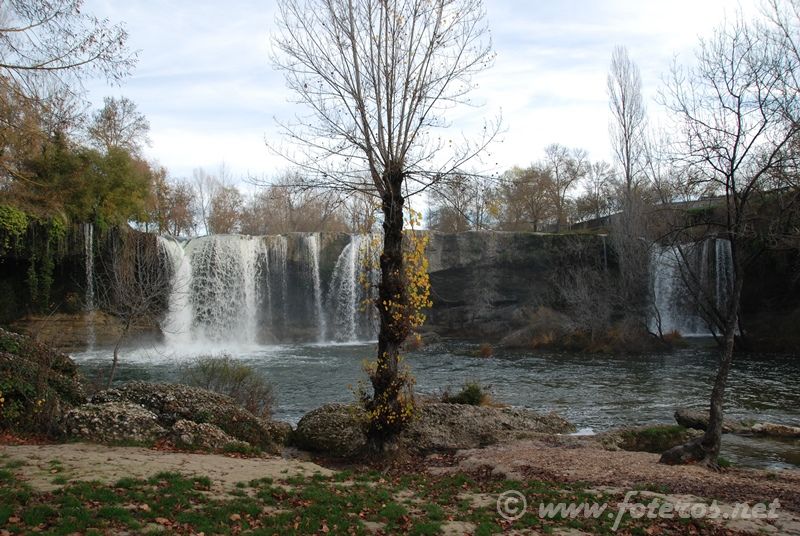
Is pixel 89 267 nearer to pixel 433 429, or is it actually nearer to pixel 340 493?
pixel 433 429

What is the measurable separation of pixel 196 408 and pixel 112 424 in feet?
4.80

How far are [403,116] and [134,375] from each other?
47.2 ft

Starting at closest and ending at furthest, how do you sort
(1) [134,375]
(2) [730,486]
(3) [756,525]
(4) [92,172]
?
(3) [756,525] → (2) [730,486] → (1) [134,375] → (4) [92,172]

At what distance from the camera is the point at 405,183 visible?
9.30 metres

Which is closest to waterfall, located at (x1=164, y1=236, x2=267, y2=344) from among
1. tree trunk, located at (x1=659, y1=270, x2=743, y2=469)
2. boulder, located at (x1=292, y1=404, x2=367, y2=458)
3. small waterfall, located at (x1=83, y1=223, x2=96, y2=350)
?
small waterfall, located at (x1=83, y1=223, x2=96, y2=350)

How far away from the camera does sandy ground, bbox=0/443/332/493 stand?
6.76 meters

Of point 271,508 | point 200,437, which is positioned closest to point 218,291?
point 200,437

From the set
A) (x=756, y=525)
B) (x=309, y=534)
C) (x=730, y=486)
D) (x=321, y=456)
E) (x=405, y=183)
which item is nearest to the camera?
(x=309, y=534)

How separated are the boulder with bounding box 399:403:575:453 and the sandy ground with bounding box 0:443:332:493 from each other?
309cm

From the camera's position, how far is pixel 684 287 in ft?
94.2

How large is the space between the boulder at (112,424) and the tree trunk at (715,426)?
8.23m

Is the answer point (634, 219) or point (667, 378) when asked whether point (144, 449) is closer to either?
point (667, 378)

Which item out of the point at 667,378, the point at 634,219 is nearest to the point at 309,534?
the point at 667,378

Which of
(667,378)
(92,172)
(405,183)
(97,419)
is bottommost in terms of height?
(667,378)
